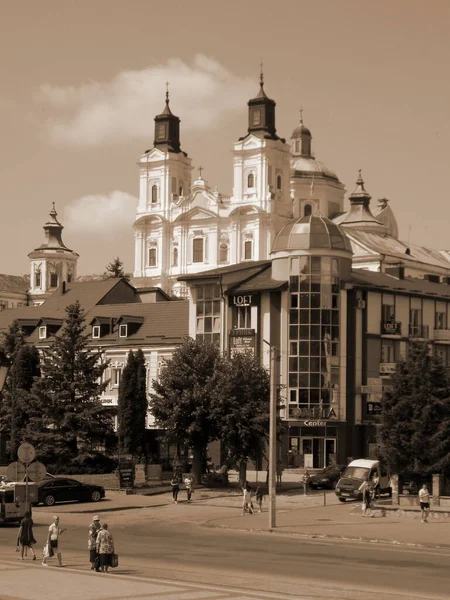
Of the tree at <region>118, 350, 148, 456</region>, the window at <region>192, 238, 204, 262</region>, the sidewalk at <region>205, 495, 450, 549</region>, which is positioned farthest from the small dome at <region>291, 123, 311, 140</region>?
the sidewalk at <region>205, 495, 450, 549</region>

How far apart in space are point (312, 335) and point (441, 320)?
12.3 m

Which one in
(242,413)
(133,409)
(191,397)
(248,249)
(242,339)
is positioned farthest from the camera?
(248,249)

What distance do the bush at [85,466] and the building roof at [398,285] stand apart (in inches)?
768

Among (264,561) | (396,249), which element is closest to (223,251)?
(396,249)

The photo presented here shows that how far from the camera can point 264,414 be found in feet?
196

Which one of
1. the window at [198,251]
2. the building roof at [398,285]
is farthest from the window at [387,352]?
the window at [198,251]

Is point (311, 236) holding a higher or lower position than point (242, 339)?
higher

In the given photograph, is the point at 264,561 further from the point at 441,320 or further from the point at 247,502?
the point at 441,320

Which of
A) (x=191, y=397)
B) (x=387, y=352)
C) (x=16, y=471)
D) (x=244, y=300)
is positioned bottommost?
(x=16, y=471)

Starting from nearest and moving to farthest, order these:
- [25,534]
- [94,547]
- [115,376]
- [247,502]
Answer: [94,547] < [25,534] < [247,502] < [115,376]

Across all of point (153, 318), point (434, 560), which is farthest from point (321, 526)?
point (153, 318)

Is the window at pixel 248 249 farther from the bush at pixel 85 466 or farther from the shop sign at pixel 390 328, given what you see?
the bush at pixel 85 466

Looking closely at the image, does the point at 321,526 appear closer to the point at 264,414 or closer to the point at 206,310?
the point at 264,414

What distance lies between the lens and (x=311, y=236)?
72.2 metres
